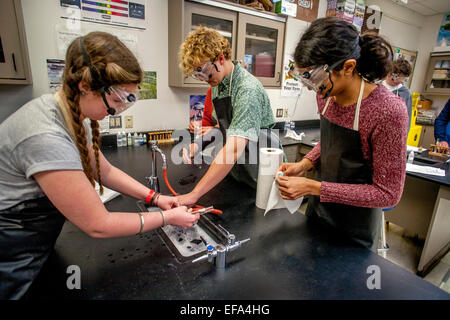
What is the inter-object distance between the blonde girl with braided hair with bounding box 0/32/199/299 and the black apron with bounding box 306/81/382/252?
0.81m

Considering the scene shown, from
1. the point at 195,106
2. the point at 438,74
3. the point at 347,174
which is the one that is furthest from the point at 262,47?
the point at 438,74

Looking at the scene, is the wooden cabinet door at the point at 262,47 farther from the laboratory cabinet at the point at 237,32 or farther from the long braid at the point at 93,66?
the long braid at the point at 93,66

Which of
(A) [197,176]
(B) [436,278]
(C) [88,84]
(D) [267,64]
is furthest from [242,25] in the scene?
(B) [436,278]

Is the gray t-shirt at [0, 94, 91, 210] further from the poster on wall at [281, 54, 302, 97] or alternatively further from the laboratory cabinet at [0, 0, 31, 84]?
the poster on wall at [281, 54, 302, 97]

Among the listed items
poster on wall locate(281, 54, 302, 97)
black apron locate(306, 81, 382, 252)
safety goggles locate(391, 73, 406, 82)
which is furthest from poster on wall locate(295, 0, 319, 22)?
black apron locate(306, 81, 382, 252)

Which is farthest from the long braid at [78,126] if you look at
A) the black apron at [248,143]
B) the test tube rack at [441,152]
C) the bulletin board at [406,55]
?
the bulletin board at [406,55]

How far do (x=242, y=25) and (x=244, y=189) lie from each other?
5.16ft

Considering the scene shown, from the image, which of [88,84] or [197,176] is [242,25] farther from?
[88,84]

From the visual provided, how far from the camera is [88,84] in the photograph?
2.32ft

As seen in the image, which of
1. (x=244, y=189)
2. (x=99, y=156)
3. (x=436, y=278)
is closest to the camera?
(x=99, y=156)

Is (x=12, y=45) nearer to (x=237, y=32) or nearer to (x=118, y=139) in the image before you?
(x=118, y=139)

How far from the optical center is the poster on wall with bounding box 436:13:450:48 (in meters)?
4.30

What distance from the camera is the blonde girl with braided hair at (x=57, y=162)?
642 mm

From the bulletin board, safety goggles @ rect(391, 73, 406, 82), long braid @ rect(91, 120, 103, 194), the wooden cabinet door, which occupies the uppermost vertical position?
the bulletin board
